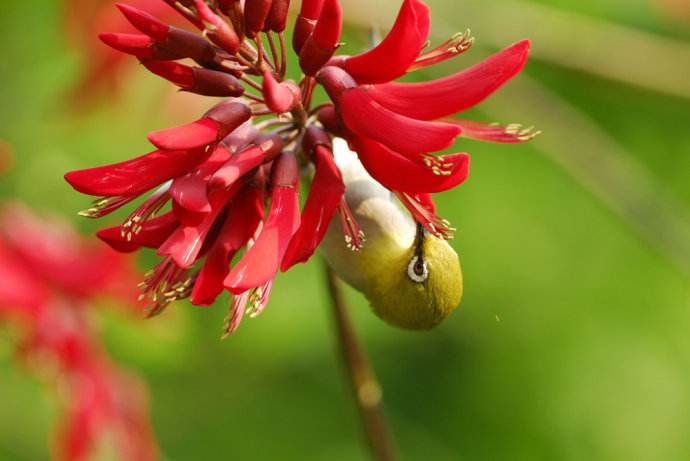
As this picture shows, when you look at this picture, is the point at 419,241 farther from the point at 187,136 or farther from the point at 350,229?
the point at 187,136

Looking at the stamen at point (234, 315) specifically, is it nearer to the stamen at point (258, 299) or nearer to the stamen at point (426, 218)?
the stamen at point (258, 299)

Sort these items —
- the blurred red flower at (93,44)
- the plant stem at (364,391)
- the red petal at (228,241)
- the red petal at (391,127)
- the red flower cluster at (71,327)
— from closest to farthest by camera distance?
1. the red petal at (391,127)
2. the red petal at (228,241)
3. the plant stem at (364,391)
4. the red flower cluster at (71,327)
5. the blurred red flower at (93,44)

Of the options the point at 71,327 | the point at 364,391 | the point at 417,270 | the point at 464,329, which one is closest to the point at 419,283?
the point at 417,270

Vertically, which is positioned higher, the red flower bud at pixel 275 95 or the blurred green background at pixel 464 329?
the red flower bud at pixel 275 95

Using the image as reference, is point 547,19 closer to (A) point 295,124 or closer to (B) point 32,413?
(A) point 295,124

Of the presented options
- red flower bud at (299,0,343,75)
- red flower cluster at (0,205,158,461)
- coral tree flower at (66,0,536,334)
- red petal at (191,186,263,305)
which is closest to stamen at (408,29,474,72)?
coral tree flower at (66,0,536,334)

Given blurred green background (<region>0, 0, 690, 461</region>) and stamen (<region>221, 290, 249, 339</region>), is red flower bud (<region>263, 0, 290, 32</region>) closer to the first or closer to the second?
stamen (<region>221, 290, 249, 339</region>)

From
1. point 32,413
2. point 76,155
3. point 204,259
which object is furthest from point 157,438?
point 204,259

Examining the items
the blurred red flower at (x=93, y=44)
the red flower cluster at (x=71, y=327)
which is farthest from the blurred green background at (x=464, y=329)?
the red flower cluster at (x=71, y=327)
